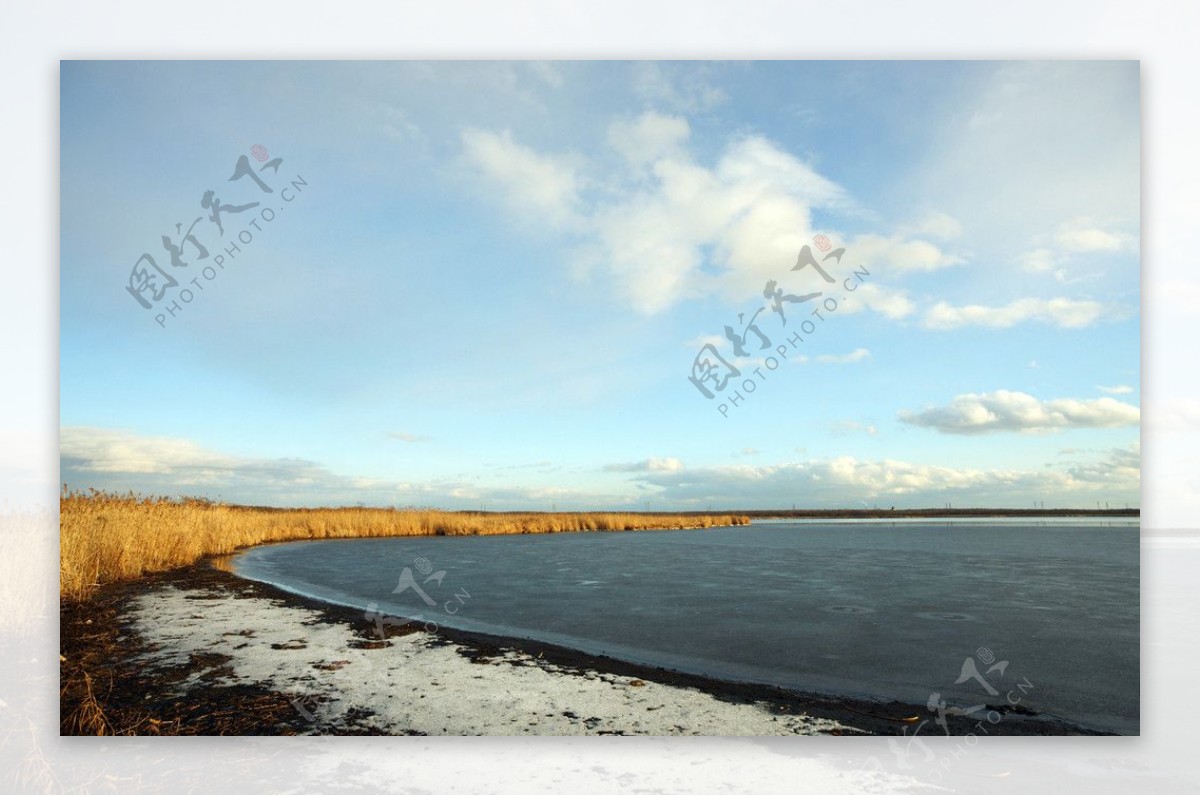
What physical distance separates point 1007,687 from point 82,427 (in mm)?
5687

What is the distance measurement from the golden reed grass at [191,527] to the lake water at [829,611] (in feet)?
2.98

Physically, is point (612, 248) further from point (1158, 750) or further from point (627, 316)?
point (1158, 750)

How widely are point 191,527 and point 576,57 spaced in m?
8.45

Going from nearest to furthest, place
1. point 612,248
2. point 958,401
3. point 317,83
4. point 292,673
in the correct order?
point 292,673 → point 317,83 → point 958,401 → point 612,248

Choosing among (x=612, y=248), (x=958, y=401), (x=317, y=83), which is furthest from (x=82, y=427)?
(x=958, y=401)

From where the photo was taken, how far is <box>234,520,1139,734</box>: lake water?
414 cm

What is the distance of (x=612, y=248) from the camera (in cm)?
521
